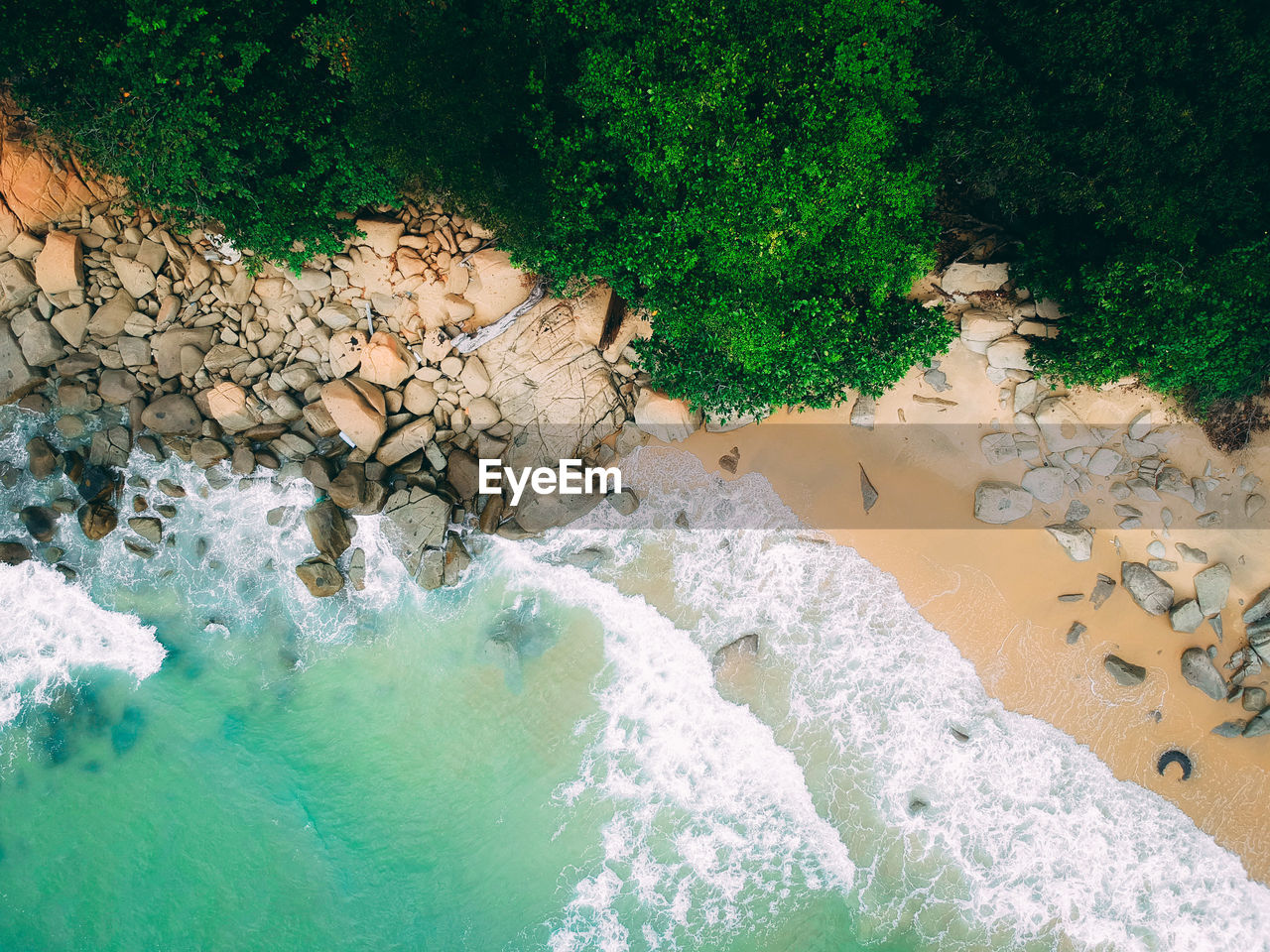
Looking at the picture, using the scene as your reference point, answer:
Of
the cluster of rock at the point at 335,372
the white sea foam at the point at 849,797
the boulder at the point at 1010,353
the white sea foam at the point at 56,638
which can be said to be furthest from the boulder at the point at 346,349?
the boulder at the point at 1010,353

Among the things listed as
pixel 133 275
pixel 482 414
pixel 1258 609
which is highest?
pixel 133 275

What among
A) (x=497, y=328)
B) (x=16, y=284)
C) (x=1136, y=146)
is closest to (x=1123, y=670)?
(x=1136, y=146)

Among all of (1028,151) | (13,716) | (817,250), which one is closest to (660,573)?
(817,250)

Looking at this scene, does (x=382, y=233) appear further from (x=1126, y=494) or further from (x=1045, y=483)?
(x=1126, y=494)

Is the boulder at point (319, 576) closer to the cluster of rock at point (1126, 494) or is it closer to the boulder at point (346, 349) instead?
the boulder at point (346, 349)

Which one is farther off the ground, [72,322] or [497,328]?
[72,322]

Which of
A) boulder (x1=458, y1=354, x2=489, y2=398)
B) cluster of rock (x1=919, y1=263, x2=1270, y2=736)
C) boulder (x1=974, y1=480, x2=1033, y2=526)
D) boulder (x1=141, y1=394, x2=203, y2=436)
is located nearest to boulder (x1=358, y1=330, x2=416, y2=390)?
boulder (x1=458, y1=354, x2=489, y2=398)
